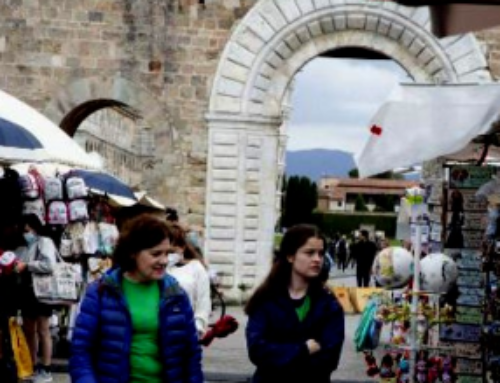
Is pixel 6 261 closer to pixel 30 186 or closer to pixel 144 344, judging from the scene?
pixel 30 186

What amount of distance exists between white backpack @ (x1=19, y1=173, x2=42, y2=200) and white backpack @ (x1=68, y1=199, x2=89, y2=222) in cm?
77

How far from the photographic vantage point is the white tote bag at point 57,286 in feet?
39.7

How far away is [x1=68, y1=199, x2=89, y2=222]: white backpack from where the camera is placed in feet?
43.4

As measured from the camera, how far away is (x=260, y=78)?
24.7 metres

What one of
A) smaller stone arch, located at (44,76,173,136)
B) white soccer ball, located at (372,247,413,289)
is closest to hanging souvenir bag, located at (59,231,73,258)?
white soccer ball, located at (372,247,413,289)

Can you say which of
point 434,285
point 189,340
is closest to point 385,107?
point 434,285

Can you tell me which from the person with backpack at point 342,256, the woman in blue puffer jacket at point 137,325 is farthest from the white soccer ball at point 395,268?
the person with backpack at point 342,256

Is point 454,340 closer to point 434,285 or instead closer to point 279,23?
point 434,285

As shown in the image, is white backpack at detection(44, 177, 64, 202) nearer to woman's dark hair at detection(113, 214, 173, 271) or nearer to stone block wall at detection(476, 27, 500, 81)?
woman's dark hair at detection(113, 214, 173, 271)

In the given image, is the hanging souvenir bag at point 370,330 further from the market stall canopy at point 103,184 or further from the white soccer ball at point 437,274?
the market stall canopy at point 103,184

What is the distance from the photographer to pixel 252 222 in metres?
24.7

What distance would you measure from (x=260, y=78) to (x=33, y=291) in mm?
12955

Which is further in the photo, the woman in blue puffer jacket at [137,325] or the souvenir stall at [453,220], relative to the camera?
the souvenir stall at [453,220]

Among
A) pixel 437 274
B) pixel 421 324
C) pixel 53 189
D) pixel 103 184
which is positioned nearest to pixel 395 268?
pixel 437 274
